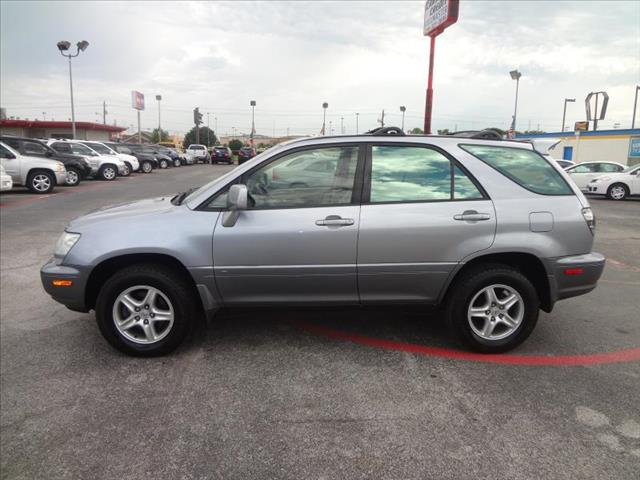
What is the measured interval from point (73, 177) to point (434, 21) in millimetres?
13726

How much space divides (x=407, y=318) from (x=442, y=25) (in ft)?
33.2

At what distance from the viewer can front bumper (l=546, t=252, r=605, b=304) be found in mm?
3684

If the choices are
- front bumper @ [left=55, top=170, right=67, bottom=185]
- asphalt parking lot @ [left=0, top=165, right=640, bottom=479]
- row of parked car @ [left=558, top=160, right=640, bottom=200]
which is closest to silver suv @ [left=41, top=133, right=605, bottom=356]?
asphalt parking lot @ [left=0, top=165, right=640, bottom=479]

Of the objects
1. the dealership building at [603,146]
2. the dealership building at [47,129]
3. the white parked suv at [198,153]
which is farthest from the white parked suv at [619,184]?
the dealership building at [47,129]

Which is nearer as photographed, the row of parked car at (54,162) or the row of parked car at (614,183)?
the row of parked car at (54,162)

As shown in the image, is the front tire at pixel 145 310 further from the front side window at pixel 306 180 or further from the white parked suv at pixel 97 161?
the white parked suv at pixel 97 161

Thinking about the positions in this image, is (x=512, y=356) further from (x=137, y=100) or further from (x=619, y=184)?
(x=137, y=100)

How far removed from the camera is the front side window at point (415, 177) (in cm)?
366

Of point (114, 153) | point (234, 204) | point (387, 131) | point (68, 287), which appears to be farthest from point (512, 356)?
point (114, 153)

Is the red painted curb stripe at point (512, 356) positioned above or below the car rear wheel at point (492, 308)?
below

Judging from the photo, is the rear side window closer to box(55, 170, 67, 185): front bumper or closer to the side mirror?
the side mirror

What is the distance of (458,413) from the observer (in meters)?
2.99

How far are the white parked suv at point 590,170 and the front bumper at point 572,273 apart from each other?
54.6 ft

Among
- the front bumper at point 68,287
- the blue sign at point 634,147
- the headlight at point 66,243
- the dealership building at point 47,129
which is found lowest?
the front bumper at point 68,287
